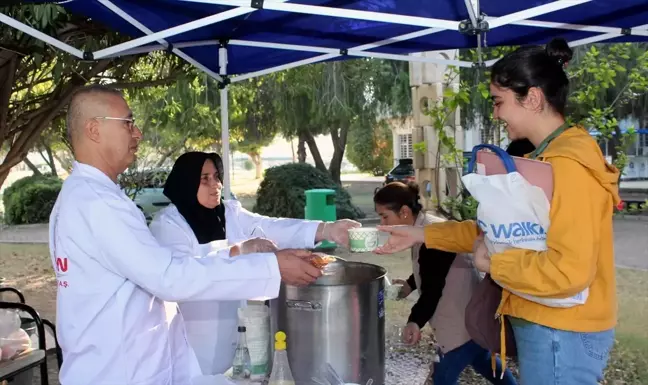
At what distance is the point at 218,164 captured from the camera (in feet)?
9.80

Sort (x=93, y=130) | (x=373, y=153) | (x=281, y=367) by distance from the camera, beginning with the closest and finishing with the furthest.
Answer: (x=93, y=130) → (x=281, y=367) → (x=373, y=153)

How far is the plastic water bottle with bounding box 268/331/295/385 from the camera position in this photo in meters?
2.05

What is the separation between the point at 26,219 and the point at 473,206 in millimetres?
16093

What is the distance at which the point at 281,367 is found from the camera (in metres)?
2.08

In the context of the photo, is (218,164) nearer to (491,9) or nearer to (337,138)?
(491,9)

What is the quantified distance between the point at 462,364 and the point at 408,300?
443 cm

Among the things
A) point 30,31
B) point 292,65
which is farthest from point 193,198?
point 292,65

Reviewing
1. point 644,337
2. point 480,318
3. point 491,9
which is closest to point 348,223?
point 480,318

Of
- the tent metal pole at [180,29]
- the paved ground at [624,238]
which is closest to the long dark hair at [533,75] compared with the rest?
the tent metal pole at [180,29]

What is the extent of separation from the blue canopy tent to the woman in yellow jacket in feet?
2.55

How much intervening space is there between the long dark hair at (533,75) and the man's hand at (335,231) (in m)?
1.22

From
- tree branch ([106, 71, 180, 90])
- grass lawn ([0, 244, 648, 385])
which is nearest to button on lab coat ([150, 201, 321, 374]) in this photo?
grass lawn ([0, 244, 648, 385])

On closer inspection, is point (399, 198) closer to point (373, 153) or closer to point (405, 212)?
point (405, 212)

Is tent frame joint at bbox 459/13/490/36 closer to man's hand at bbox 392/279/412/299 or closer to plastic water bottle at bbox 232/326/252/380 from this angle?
plastic water bottle at bbox 232/326/252/380
